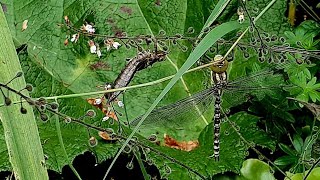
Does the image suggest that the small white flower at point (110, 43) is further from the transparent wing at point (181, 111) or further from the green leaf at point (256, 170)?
the green leaf at point (256, 170)

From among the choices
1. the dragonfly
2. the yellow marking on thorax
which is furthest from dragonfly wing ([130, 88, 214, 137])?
the yellow marking on thorax

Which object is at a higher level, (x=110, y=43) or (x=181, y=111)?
(x=110, y=43)

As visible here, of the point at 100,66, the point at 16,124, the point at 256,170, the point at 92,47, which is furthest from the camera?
the point at 100,66

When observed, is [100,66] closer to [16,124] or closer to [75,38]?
[75,38]

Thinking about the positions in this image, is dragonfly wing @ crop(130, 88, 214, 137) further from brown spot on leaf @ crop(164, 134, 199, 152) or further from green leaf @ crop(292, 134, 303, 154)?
green leaf @ crop(292, 134, 303, 154)

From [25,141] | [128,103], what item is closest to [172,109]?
[128,103]

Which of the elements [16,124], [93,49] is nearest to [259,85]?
[93,49]

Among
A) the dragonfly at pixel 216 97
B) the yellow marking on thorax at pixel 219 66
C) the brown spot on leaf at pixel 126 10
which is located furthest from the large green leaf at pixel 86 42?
the yellow marking on thorax at pixel 219 66
